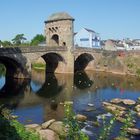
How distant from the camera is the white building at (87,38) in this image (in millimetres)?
127250

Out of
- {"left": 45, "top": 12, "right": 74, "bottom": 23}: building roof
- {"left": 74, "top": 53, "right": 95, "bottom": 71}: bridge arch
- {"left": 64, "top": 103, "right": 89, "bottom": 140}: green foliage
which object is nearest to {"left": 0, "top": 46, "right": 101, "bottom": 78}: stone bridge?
{"left": 74, "top": 53, "right": 95, "bottom": 71}: bridge arch

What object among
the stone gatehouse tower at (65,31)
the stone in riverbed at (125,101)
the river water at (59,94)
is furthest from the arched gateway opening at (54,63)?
the stone in riverbed at (125,101)

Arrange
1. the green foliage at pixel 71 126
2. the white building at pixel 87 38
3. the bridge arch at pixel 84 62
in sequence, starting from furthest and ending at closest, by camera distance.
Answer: the white building at pixel 87 38 → the bridge arch at pixel 84 62 → the green foliage at pixel 71 126

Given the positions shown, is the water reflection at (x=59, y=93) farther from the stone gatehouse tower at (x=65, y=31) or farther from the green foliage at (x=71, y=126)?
the green foliage at (x=71, y=126)

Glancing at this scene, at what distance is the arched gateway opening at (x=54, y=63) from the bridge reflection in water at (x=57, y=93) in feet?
11.1

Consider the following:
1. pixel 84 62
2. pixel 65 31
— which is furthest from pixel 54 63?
pixel 84 62

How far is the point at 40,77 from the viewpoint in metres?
72.2

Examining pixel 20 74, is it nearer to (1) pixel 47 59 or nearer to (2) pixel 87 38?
(1) pixel 47 59

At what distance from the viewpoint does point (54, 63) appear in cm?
7988

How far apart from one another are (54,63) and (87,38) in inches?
1992

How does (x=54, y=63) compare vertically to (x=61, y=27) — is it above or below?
below

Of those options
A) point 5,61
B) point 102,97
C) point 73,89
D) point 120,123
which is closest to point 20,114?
point 120,123

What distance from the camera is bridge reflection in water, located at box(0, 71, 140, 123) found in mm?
38500

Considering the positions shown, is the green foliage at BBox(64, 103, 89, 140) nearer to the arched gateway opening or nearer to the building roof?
the arched gateway opening
